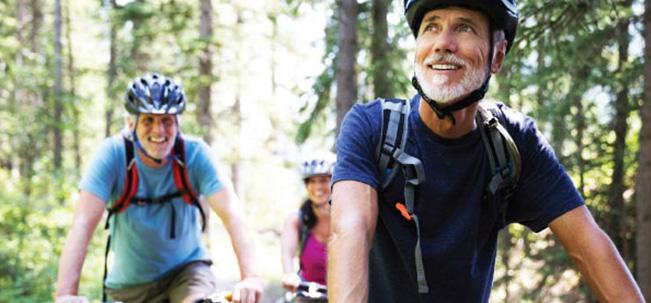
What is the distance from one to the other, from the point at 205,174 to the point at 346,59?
528cm

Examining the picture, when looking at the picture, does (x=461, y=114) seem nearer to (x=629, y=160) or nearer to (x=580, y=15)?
(x=580, y=15)

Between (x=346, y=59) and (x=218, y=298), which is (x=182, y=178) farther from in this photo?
(x=346, y=59)

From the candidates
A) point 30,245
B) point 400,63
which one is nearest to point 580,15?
point 400,63

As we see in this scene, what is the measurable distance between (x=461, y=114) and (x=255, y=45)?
19963mm

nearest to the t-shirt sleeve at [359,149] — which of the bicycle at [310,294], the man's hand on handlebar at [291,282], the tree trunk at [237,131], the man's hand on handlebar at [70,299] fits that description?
the man's hand on handlebar at [70,299]

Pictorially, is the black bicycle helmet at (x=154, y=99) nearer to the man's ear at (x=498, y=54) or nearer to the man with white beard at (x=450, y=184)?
the man with white beard at (x=450, y=184)

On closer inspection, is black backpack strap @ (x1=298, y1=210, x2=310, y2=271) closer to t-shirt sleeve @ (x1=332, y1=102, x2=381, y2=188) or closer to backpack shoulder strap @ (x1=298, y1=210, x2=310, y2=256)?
backpack shoulder strap @ (x1=298, y1=210, x2=310, y2=256)

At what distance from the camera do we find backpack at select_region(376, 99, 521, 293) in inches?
95.3

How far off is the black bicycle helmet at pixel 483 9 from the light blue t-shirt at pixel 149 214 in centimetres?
270

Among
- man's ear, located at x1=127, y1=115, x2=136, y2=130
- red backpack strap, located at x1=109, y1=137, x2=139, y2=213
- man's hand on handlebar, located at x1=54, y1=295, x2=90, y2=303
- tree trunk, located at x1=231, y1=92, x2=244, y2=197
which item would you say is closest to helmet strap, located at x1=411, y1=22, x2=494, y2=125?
man's hand on handlebar, located at x1=54, y1=295, x2=90, y2=303

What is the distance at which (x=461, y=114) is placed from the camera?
259 centimetres

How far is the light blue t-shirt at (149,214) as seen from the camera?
4.84 metres

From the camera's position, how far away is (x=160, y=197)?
498cm

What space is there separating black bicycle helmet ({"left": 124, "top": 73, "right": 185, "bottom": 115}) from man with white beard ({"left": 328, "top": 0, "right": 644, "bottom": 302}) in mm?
2949
